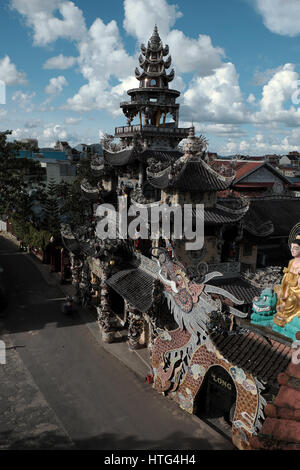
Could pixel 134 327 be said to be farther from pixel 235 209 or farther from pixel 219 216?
pixel 235 209

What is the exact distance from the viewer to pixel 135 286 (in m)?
17.5

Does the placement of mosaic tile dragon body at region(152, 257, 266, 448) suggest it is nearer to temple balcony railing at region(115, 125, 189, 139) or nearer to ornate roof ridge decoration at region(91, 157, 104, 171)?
temple balcony railing at region(115, 125, 189, 139)

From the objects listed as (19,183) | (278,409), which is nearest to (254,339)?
(278,409)

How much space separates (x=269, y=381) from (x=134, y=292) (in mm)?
8819

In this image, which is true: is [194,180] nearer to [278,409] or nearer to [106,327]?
[106,327]

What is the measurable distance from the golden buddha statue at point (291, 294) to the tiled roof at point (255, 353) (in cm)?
80

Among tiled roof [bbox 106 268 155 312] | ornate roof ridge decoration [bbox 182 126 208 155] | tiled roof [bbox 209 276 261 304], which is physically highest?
ornate roof ridge decoration [bbox 182 126 208 155]

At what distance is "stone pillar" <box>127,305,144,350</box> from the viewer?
17.7m

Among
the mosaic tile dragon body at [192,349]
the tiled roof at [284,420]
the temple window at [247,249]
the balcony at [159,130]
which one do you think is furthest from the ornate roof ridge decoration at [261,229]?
the tiled roof at [284,420]

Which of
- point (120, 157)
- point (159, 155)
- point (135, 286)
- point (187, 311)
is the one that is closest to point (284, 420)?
point (187, 311)

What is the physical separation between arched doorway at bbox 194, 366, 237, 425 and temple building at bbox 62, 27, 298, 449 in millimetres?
39

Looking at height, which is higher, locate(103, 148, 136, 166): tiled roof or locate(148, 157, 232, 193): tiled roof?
locate(103, 148, 136, 166): tiled roof

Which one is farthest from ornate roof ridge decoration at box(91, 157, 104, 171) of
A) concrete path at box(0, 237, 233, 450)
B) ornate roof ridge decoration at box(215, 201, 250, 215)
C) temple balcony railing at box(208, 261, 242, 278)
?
temple balcony railing at box(208, 261, 242, 278)

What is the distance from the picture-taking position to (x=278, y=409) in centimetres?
521
